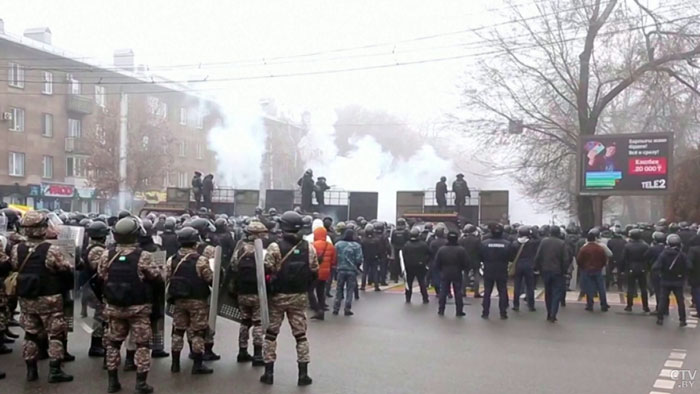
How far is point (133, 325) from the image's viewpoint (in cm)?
697

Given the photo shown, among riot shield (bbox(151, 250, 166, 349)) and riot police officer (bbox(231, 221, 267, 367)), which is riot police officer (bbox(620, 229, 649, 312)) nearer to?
riot police officer (bbox(231, 221, 267, 367))

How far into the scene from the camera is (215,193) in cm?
2897

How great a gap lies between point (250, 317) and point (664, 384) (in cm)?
496

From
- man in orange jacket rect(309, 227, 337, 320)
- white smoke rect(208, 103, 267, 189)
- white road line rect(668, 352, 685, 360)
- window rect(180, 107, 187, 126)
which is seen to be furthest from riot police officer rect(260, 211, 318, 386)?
window rect(180, 107, 187, 126)

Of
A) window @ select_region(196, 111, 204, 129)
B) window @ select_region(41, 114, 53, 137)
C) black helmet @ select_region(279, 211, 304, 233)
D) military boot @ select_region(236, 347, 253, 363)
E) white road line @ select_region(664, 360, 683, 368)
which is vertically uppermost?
window @ select_region(196, 111, 204, 129)

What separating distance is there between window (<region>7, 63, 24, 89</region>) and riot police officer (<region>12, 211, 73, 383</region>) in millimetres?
33142

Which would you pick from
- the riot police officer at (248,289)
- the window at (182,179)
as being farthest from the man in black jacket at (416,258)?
the window at (182,179)

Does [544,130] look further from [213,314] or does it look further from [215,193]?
[213,314]

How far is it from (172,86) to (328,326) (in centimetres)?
3745

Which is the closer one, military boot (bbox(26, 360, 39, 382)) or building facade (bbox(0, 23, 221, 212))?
military boot (bbox(26, 360, 39, 382))

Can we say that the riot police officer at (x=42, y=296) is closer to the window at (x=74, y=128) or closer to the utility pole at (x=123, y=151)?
the utility pole at (x=123, y=151)

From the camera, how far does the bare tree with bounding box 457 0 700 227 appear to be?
73.0ft

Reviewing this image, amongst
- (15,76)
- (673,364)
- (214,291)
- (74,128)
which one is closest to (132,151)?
(74,128)

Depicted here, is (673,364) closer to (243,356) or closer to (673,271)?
(673,271)
